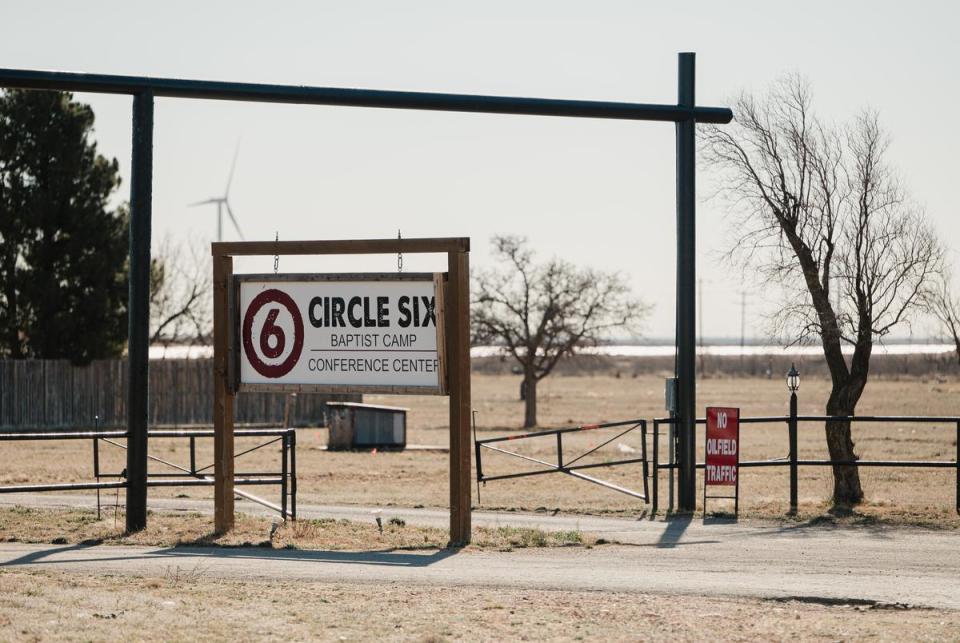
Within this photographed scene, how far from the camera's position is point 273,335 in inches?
539

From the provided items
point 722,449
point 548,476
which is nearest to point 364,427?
point 548,476

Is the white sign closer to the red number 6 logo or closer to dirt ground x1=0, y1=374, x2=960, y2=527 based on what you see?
the red number 6 logo

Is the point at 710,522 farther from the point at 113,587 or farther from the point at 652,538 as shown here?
the point at 113,587

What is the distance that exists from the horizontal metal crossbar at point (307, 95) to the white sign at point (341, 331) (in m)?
1.98

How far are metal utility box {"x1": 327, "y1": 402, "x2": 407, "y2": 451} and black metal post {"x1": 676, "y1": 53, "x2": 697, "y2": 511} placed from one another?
19129 millimetres

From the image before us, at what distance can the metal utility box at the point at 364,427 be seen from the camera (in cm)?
3438

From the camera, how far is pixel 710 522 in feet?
48.9

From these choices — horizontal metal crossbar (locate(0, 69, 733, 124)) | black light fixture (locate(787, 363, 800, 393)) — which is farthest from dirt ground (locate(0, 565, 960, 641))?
black light fixture (locate(787, 363, 800, 393))

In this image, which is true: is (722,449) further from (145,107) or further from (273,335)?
(145,107)

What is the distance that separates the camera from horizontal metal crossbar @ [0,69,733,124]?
13125 mm

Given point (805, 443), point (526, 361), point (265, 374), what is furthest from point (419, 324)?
point (526, 361)

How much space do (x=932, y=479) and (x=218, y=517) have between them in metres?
16.8

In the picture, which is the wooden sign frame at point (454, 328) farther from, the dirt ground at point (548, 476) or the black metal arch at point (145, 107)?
the dirt ground at point (548, 476)

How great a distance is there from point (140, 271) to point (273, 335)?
1.57 meters
